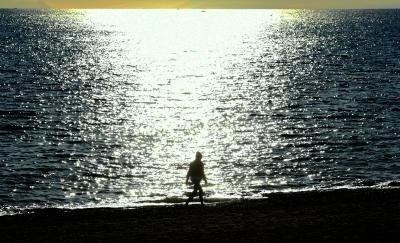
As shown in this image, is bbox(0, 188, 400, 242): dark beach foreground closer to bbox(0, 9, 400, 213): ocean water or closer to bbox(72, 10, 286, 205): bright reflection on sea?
bbox(0, 9, 400, 213): ocean water

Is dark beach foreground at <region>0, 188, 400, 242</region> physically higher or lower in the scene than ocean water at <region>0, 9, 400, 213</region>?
lower

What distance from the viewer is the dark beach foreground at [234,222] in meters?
23.4

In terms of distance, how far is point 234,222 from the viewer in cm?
2570

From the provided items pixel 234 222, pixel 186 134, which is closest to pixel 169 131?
pixel 186 134

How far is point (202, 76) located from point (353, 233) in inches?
3666

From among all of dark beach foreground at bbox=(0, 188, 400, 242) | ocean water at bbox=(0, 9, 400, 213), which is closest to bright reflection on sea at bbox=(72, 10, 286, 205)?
ocean water at bbox=(0, 9, 400, 213)

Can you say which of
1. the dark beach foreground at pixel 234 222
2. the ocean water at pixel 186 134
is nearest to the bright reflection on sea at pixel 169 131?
the ocean water at pixel 186 134

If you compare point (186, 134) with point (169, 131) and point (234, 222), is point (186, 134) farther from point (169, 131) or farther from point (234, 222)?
point (234, 222)

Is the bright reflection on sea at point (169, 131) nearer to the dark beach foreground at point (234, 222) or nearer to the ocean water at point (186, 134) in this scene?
the ocean water at point (186, 134)

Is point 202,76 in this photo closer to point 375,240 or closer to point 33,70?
point 33,70

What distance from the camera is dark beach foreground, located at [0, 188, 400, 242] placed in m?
23.4

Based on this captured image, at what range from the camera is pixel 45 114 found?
66.1 metres

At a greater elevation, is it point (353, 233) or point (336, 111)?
point (336, 111)

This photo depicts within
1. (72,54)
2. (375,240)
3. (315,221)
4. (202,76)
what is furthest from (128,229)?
(72,54)
